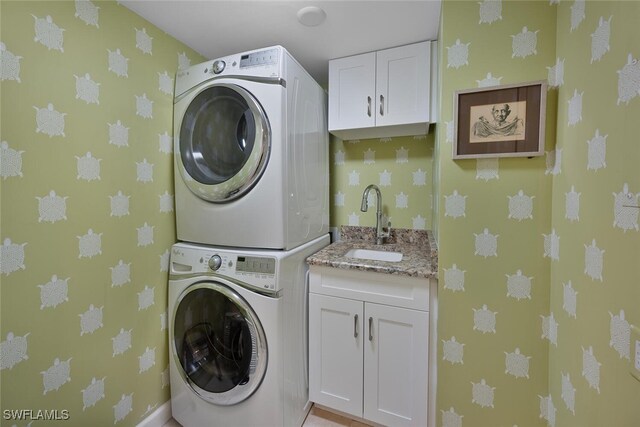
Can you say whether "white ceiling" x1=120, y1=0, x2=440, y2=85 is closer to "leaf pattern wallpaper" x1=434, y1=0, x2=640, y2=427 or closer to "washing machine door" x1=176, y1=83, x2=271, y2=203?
"leaf pattern wallpaper" x1=434, y1=0, x2=640, y2=427

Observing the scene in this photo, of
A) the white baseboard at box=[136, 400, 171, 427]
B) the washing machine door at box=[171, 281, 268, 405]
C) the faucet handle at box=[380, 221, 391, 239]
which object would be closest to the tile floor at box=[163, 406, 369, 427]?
the white baseboard at box=[136, 400, 171, 427]

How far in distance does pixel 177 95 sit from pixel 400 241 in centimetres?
172

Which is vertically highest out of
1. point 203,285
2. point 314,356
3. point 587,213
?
point 587,213

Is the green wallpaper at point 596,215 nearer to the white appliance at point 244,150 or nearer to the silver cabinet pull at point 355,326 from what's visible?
the silver cabinet pull at point 355,326

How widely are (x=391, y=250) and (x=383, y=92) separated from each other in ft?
3.41

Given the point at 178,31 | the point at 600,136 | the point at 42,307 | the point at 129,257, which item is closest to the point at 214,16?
the point at 178,31

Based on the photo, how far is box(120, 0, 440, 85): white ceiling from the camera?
1229mm

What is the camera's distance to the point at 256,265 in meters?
1.23

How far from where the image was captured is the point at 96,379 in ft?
3.76

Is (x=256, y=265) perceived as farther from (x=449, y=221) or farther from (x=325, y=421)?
(x=325, y=421)

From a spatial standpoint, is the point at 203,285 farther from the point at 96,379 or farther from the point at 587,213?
the point at 587,213

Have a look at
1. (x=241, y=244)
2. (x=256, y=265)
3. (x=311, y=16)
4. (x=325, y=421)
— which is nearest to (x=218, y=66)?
(x=311, y=16)

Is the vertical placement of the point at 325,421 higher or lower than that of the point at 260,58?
lower

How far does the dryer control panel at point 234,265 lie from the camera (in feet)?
3.97
